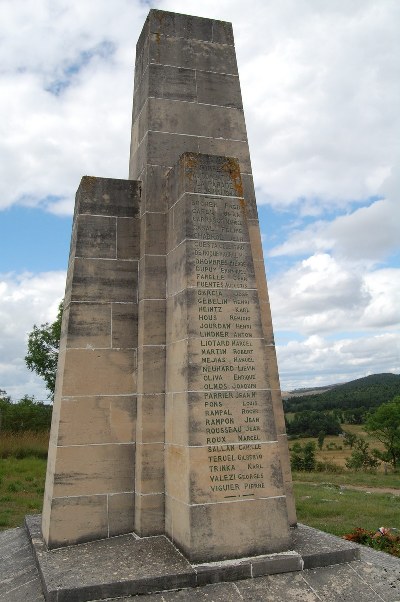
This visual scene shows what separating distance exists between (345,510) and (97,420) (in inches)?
340

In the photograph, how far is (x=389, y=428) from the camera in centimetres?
4631

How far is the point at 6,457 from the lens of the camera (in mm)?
20391

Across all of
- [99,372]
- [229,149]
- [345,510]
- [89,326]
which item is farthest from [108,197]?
[345,510]

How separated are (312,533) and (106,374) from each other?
12.9 ft

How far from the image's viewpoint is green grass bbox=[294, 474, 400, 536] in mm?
11547

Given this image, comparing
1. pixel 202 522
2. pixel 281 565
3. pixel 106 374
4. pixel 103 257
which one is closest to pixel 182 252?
pixel 103 257

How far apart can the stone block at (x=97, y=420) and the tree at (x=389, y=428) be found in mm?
42150

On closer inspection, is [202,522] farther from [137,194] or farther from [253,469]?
[137,194]

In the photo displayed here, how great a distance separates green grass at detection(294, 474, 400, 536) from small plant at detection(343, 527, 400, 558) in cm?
198

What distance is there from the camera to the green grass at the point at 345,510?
37.9 ft

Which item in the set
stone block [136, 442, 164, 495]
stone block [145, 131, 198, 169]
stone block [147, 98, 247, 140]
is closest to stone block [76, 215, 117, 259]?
stone block [145, 131, 198, 169]

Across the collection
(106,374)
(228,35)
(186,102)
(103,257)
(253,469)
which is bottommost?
(253,469)

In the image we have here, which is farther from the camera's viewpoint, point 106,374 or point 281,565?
point 106,374

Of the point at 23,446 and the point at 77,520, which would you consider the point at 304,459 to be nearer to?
the point at 23,446
